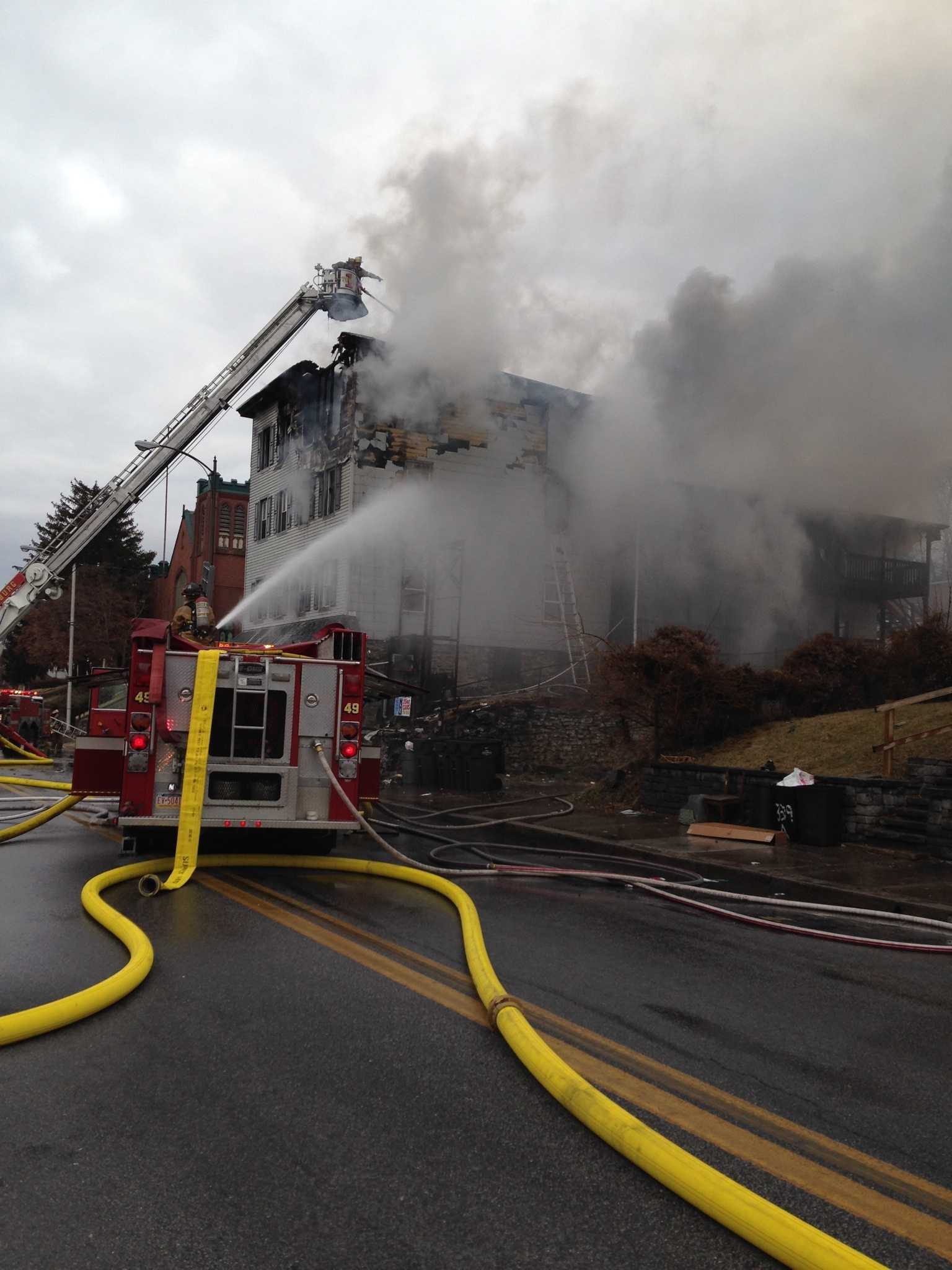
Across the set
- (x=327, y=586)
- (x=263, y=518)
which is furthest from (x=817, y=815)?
(x=263, y=518)

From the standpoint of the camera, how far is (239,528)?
44.8 metres

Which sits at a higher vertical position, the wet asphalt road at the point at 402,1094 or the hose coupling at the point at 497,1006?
the hose coupling at the point at 497,1006

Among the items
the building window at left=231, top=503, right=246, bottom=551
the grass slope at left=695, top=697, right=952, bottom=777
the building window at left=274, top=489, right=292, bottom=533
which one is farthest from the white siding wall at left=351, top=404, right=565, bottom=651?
the building window at left=231, top=503, right=246, bottom=551

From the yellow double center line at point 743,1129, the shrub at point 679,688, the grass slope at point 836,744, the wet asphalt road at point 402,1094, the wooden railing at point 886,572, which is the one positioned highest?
the wooden railing at point 886,572

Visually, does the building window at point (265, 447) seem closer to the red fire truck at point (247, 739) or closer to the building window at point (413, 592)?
the building window at point (413, 592)

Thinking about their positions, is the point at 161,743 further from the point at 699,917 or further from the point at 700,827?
the point at 700,827

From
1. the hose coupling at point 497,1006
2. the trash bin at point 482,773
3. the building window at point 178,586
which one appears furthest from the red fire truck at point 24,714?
the hose coupling at point 497,1006

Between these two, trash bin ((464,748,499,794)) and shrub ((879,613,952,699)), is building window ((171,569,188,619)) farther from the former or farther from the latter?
shrub ((879,613,952,699))

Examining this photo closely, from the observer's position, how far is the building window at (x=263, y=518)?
32.0 metres

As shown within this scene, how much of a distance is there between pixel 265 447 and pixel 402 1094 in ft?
101

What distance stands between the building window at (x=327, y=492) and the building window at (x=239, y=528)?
623 inches

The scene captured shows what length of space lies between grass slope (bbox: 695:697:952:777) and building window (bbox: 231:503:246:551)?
104 ft

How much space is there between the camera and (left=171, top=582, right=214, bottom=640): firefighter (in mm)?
9969

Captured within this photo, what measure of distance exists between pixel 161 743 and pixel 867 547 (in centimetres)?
2539
